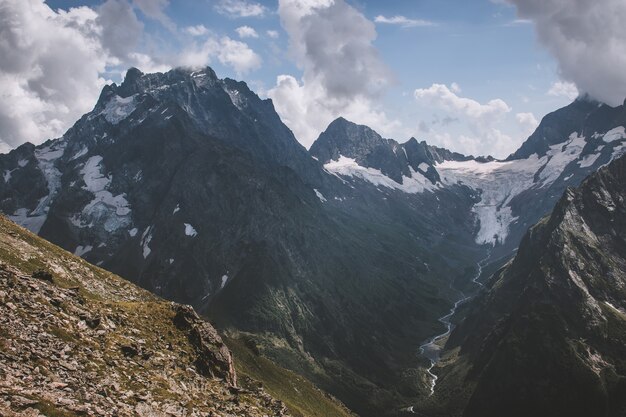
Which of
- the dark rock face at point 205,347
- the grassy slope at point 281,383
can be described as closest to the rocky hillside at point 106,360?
the dark rock face at point 205,347

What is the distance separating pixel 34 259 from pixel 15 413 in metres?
72.5

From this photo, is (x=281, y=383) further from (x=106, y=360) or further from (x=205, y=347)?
(x=106, y=360)

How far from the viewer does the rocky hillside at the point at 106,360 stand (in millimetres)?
37781

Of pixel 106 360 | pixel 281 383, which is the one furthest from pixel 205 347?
pixel 281 383

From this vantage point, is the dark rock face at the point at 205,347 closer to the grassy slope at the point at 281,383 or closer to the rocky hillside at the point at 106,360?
the rocky hillside at the point at 106,360

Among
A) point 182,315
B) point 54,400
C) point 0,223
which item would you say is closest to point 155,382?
point 54,400

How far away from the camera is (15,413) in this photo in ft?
109

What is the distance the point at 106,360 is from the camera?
152ft

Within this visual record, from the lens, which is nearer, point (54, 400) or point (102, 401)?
point (54, 400)

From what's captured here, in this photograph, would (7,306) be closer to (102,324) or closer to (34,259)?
(102,324)

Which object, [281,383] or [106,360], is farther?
[281,383]

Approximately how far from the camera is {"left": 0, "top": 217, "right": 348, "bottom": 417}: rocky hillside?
37781mm

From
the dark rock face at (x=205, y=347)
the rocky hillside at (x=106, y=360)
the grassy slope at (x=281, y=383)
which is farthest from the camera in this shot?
the grassy slope at (x=281, y=383)

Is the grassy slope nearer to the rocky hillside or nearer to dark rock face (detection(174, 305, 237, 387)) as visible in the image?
dark rock face (detection(174, 305, 237, 387))
